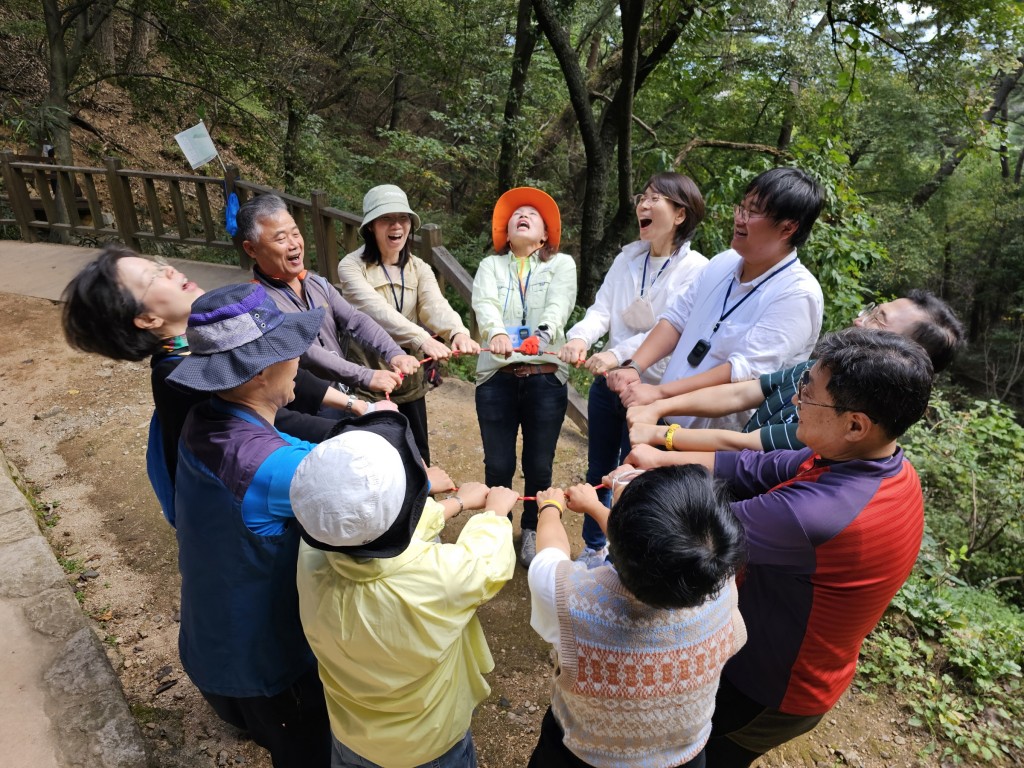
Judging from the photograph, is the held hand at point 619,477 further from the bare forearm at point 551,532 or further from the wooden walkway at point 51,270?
A: the wooden walkway at point 51,270

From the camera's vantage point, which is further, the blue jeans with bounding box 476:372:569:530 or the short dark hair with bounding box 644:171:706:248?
the blue jeans with bounding box 476:372:569:530

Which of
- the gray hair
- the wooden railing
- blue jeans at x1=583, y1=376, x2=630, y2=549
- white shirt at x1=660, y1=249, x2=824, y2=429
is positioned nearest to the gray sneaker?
blue jeans at x1=583, y1=376, x2=630, y2=549

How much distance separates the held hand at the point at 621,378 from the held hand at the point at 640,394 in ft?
0.34

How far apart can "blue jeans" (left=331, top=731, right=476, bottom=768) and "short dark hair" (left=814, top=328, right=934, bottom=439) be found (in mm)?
1442

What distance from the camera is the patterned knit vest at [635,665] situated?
1336 mm

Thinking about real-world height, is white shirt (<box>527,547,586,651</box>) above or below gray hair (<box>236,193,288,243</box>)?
below

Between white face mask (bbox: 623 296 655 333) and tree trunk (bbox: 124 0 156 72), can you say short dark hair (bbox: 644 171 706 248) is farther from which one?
tree trunk (bbox: 124 0 156 72)

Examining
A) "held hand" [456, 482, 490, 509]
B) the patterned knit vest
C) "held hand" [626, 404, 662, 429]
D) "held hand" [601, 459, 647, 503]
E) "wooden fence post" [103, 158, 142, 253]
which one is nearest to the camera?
the patterned knit vest

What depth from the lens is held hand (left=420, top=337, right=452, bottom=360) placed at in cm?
304

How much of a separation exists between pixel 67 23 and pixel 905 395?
11.3 m

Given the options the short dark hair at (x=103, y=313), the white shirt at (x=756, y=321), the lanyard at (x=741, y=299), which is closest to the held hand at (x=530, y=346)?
the white shirt at (x=756, y=321)

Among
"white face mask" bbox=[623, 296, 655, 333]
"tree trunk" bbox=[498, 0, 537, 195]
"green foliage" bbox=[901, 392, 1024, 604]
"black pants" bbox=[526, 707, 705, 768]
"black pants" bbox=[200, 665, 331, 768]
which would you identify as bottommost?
"green foliage" bbox=[901, 392, 1024, 604]

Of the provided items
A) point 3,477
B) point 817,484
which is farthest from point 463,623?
point 3,477

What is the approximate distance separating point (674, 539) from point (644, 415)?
1.04m
